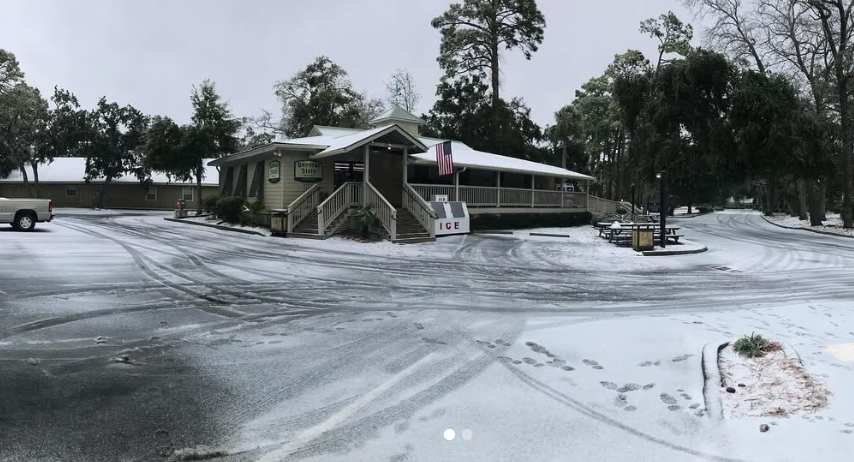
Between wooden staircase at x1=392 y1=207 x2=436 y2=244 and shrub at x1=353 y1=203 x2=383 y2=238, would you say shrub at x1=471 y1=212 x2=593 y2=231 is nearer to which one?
wooden staircase at x1=392 y1=207 x2=436 y2=244

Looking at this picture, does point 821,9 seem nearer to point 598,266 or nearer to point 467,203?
point 467,203

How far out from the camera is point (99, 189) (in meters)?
40.4

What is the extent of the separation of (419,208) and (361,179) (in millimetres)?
3716

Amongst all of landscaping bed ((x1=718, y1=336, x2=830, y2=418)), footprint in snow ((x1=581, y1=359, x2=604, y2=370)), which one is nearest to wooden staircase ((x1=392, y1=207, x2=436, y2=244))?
footprint in snow ((x1=581, y1=359, x2=604, y2=370))

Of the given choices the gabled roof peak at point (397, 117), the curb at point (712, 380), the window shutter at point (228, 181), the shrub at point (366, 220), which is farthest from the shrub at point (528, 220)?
the curb at point (712, 380)

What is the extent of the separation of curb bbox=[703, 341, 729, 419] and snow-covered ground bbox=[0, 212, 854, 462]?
0.07m

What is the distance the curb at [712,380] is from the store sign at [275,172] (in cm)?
1770

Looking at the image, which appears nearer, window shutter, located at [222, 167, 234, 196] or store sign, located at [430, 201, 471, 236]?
store sign, located at [430, 201, 471, 236]

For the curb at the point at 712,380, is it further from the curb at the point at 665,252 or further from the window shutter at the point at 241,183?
the window shutter at the point at 241,183

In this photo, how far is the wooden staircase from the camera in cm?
1716

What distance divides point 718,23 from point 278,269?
33316 millimetres

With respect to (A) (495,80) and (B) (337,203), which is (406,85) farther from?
(B) (337,203)

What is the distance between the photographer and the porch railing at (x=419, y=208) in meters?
18.3

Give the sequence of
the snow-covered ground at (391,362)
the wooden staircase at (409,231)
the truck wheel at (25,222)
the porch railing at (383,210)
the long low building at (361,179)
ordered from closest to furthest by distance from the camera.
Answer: the snow-covered ground at (391,362) → the porch railing at (383,210) → the wooden staircase at (409,231) → the truck wheel at (25,222) → the long low building at (361,179)
